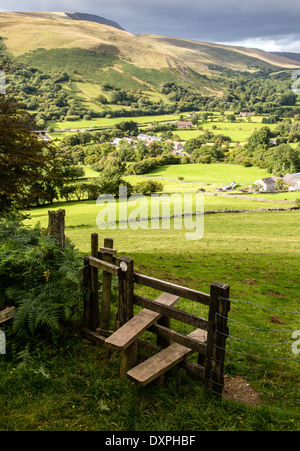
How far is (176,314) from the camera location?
5.72 metres

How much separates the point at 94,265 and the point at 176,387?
2.95m

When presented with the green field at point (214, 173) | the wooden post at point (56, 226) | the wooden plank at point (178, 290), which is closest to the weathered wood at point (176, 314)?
the wooden plank at point (178, 290)

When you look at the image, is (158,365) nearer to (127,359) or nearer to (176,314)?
(127,359)

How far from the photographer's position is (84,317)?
7336 mm

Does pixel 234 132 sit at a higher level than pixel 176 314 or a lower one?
higher

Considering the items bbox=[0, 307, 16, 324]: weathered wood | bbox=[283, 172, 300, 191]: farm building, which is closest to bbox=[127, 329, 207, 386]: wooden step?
bbox=[0, 307, 16, 324]: weathered wood

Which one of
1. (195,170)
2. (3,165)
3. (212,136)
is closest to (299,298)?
(3,165)

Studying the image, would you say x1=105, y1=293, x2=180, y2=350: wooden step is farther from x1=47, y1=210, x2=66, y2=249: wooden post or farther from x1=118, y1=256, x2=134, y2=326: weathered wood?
x1=47, y1=210, x2=66, y2=249: wooden post

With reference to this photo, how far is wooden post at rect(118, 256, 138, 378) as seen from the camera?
228 inches

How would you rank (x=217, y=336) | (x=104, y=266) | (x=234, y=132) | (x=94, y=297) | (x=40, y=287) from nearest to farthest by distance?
1. (x=217, y=336)
2. (x=104, y=266)
3. (x=40, y=287)
4. (x=94, y=297)
5. (x=234, y=132)

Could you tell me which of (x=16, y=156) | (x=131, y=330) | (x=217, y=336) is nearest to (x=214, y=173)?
(x=16, y=156)

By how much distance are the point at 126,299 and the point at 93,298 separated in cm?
113

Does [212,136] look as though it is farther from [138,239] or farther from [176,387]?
[176,387]

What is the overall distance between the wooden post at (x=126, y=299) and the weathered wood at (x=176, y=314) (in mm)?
192
